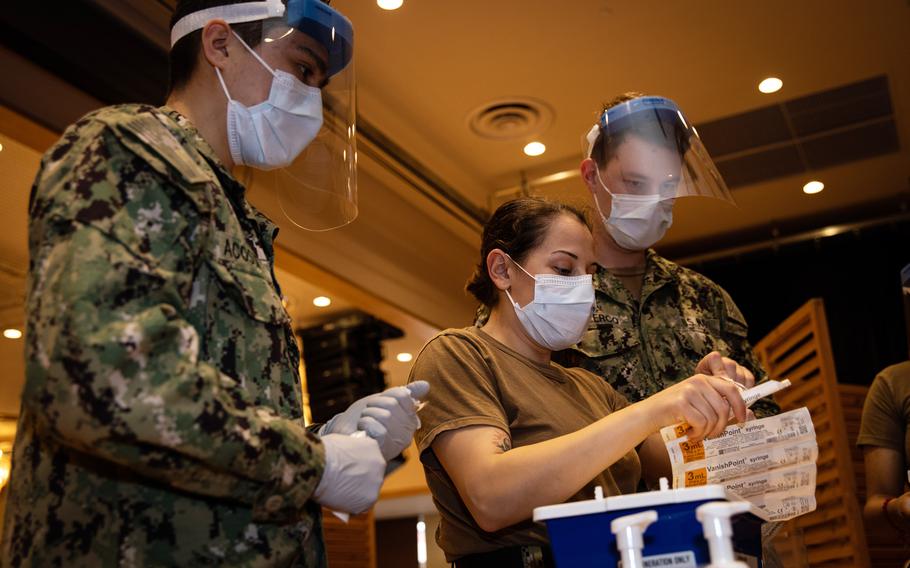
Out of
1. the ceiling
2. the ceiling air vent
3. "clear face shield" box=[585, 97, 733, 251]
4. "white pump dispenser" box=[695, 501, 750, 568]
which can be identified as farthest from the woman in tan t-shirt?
the ceiling air vent

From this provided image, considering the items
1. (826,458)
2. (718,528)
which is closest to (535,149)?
(826,458)

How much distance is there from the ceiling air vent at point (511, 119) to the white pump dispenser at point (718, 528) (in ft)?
13.9

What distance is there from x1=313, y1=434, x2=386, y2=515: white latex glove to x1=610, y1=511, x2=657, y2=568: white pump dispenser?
0.39 metres

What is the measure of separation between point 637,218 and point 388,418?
118 cm

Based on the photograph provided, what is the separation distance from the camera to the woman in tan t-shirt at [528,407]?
1.47m

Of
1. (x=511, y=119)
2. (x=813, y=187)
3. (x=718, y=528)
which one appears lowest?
(x=718, y=528)

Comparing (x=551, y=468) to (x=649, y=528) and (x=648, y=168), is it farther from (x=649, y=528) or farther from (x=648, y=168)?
(x=648, y=168)

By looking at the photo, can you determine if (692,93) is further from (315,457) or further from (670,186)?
(315,457)

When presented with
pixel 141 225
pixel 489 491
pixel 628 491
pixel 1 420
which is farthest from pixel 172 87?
pixel 1 420

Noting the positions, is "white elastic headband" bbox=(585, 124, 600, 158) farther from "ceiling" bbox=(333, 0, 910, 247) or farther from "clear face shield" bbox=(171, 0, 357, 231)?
"ceiling" bbox=(333, 0, 910, 247)

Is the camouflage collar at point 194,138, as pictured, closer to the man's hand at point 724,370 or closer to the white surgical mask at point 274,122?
the white surgical mask at point 274,122

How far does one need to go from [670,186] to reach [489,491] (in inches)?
43.7

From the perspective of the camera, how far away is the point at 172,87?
160cm

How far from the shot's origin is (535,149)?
5523 millimetres
